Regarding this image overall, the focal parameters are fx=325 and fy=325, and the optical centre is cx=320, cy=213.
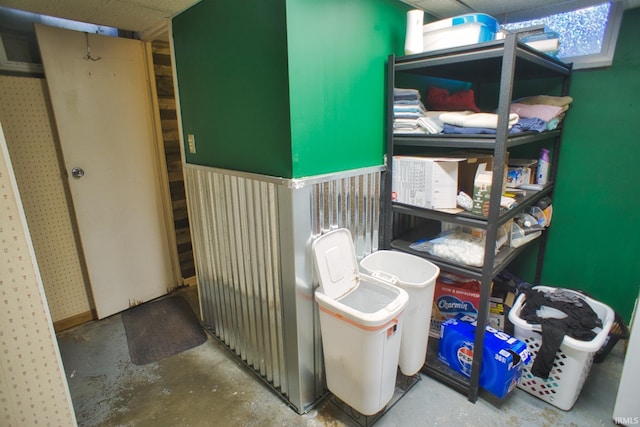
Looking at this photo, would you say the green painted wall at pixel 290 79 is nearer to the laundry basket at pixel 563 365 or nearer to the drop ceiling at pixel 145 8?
the drop ceiling at pixel 145 8

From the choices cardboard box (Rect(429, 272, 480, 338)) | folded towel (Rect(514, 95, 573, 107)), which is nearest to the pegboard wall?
cardboard box (Rect(429, 272, 480, 338))

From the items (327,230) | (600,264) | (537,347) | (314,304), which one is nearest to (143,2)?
(327,230)

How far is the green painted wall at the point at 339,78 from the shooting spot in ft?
4.55

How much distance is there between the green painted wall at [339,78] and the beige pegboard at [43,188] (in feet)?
6.30

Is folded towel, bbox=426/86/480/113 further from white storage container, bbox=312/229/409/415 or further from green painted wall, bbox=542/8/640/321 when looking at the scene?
white storage container, bbox=312/229/409/415

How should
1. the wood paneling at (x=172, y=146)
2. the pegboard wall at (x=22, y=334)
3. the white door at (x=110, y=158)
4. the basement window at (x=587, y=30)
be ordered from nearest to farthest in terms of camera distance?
the pegboard wall at (x=22, y=334) < the basement window at (x=587, y=30) < the white door at (x=110, y=158) < the wood paneling at (x=172, y=146)

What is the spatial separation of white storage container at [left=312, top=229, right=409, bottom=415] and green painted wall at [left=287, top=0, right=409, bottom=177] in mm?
445

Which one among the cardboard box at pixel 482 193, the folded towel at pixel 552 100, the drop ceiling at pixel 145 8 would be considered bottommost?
the cardboard box at pixel 482 193

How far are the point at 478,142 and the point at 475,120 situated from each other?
4.8 inches

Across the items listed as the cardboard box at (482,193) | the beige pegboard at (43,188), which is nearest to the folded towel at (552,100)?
the cardboard box at (482,193)

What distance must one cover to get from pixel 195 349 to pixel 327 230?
137cm

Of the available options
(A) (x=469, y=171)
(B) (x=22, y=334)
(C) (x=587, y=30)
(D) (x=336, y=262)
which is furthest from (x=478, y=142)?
(B) (x=22, y=334)

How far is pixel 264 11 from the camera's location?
139 centimetres

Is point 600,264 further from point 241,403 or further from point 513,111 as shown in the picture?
point 241,403
